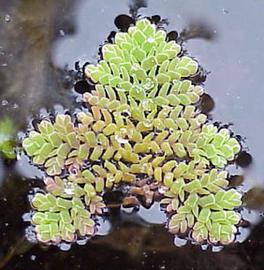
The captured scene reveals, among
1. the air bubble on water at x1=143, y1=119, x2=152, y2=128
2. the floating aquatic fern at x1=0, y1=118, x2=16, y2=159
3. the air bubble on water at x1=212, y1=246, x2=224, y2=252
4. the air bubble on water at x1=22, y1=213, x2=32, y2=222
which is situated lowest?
the air bubble on water at x1=212, y1=246, x2=224, y2=252

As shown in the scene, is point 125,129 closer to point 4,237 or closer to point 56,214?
point 56,214

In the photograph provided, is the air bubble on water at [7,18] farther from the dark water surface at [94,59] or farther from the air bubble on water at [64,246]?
the air bubble on water at [64,246]

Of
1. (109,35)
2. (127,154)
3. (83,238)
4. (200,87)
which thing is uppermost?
(109,35)

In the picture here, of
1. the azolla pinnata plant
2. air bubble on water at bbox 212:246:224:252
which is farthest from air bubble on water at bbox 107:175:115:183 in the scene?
air bubble on water at bbox 212:246:224:252

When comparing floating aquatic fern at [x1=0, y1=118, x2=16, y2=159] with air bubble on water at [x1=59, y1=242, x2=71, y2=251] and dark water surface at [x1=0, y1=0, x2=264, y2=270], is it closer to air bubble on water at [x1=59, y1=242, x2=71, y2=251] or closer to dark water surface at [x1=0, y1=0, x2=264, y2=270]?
dark water surface at [x1=0, y1=0, x2=264, y2=270]

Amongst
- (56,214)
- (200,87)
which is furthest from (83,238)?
(200,87)

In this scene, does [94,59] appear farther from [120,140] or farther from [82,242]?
[82,242]
